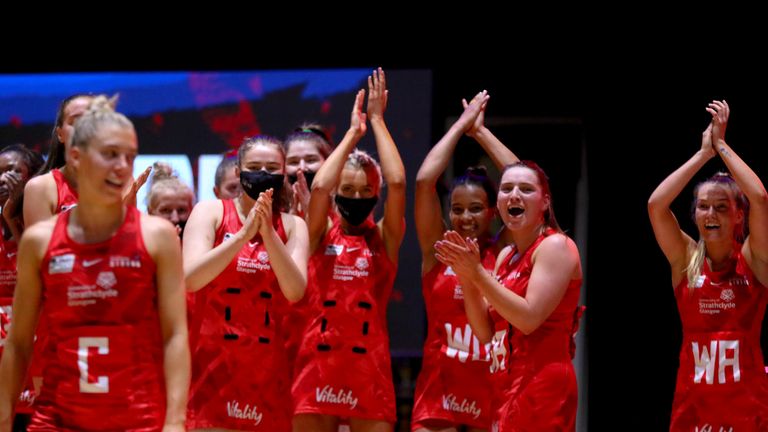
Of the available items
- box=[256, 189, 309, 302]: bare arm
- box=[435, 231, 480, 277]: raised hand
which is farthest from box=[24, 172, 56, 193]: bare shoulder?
box=[435, 231, 480, 277]: raised hand

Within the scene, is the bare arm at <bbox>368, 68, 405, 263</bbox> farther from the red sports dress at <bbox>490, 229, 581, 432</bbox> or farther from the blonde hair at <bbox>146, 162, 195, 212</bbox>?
the blonde hair at <bbox>146, 162, 195, 212</bbox>

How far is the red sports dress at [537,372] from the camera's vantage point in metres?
3.95

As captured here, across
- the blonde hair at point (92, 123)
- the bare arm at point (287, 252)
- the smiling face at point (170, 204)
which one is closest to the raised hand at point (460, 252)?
the bare arm at point (287, 252)

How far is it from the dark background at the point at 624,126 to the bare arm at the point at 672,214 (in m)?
2.36

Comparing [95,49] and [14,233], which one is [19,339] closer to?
[14,233]

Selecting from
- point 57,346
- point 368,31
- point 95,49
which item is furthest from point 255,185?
point 95,49

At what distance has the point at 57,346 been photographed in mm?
3166

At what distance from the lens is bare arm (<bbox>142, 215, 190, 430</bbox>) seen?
3166 millimetres

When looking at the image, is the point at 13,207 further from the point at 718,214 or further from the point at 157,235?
the point at 718,214

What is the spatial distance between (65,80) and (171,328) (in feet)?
15.9

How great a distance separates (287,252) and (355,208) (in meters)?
0.71

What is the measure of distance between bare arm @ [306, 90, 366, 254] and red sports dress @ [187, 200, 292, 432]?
1.10ft

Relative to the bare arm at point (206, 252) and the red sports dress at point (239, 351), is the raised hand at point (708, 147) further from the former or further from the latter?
the bare arm at point (206, 252)

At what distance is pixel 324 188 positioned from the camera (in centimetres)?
479
